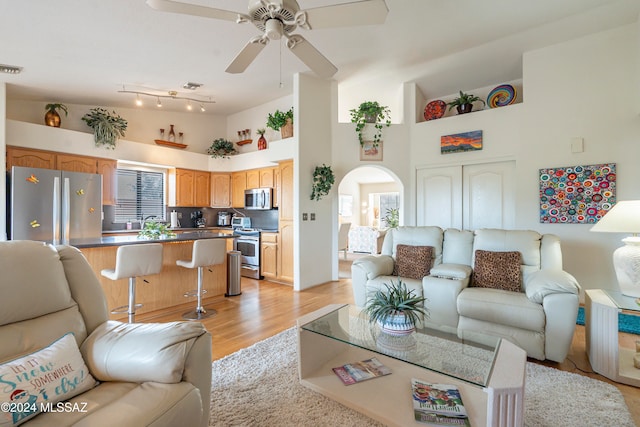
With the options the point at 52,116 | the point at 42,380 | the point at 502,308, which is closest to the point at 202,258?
the point at 42,380

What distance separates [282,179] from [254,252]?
1.44 m

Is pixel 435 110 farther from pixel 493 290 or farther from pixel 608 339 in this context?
pixel 608 339

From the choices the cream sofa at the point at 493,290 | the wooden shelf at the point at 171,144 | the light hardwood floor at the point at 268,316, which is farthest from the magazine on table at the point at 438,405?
the wooden shelf at the point at 171,144

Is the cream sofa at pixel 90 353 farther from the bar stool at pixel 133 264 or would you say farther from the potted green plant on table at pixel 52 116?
the potted green plant on table at pixel 52 116

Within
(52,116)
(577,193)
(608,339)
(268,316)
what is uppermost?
(52,116)

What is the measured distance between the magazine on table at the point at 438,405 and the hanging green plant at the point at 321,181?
125 inches

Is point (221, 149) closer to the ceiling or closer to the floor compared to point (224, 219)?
closer to the ceiling

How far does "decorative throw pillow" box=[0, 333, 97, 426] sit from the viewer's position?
0.95 metres

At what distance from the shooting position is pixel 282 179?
5.00 m

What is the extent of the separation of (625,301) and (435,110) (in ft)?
11.8

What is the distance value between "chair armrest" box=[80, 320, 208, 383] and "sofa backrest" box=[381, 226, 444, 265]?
2748 mm

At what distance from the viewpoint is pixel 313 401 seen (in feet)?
5.84

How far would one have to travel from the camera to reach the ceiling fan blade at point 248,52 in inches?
82.0

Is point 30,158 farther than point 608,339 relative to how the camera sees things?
Yes
